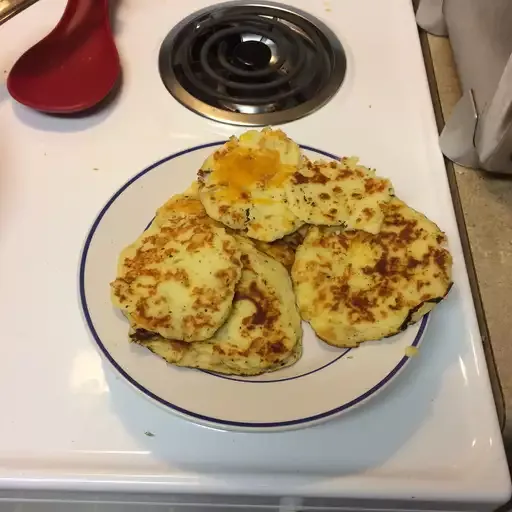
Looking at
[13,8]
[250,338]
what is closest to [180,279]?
[250,338]

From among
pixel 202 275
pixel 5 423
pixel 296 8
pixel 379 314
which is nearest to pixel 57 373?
pixel 5 423

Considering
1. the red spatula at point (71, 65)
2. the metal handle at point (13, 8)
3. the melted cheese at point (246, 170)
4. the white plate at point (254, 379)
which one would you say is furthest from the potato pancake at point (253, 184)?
the metal handle at point (13, 8)

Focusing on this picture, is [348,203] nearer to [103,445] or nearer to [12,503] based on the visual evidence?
[103,445]

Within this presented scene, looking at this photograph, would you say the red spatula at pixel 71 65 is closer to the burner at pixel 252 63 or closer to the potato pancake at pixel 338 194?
the burner at pixel 252 63

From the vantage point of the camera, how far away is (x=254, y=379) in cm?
52

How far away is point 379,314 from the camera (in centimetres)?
53

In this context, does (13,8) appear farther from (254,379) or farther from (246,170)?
(254,379)

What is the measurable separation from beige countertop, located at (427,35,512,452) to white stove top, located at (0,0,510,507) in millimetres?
17

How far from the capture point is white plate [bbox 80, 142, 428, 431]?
495 millimetres

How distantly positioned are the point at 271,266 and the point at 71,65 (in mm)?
419

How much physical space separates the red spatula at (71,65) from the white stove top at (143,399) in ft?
0.07

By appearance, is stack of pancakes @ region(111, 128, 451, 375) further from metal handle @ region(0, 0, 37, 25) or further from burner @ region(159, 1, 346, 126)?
metal handle @ region(0, 0, 37, 25)

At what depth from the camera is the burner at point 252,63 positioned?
75cm

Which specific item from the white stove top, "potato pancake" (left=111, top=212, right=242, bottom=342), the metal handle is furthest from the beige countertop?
the metal handle
